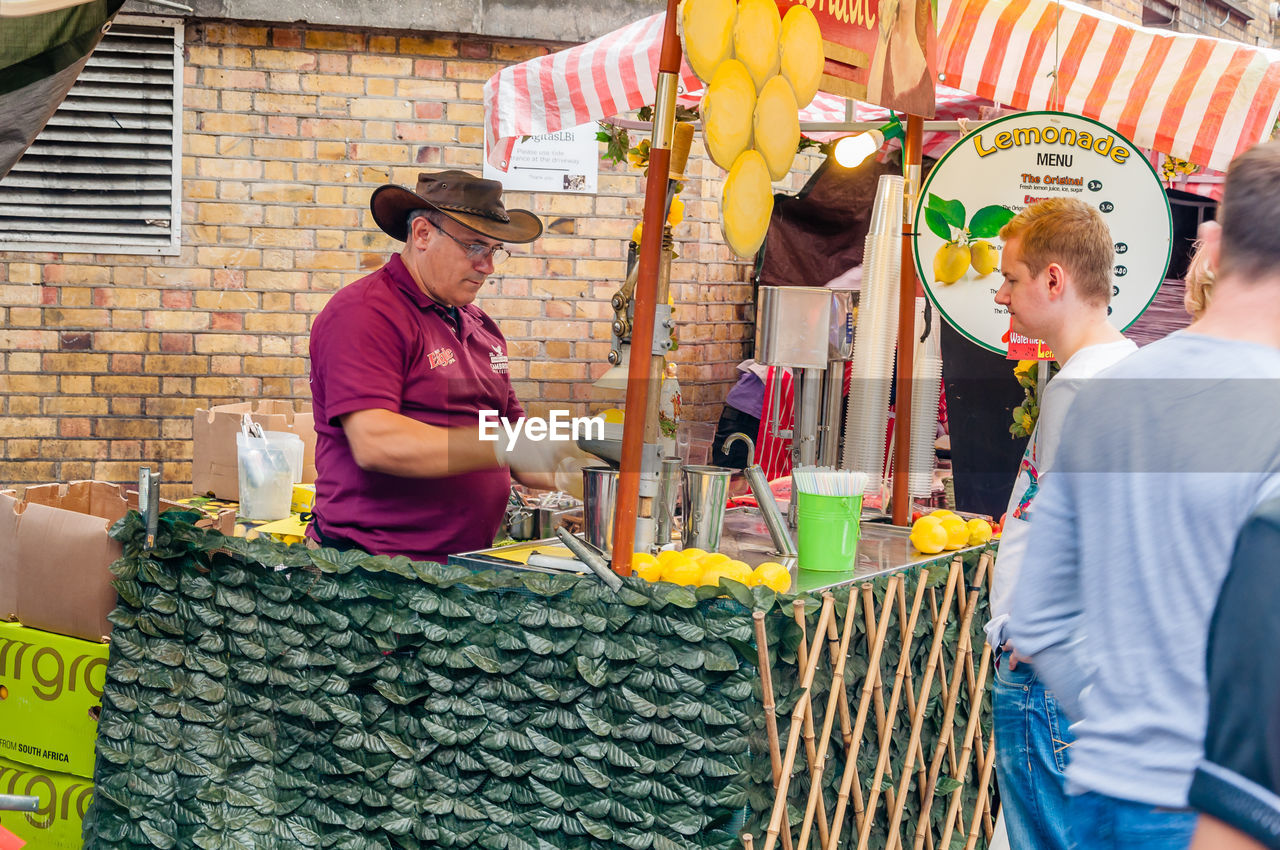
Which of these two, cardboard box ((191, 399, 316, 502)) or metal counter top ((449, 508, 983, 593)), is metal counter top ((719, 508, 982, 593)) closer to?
metal counter top ((449, 508, 983, 593))

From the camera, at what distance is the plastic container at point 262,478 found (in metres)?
4.26

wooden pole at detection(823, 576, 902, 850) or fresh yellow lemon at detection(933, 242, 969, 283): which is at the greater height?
fresh yellow lemon at detection(933, 242, 969, 283)

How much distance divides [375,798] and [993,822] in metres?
1.75

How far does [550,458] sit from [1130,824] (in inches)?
70.5

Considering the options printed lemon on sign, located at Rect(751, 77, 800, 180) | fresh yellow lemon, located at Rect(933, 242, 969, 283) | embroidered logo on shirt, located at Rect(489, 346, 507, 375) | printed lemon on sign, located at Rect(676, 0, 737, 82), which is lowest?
embroidered logo on shirt, located at Rect(489, 346, 507, 375)

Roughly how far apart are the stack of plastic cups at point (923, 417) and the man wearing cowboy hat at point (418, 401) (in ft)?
3.94

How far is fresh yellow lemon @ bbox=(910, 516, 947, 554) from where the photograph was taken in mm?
3096

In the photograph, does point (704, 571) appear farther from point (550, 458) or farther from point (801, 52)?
point (801, 52)

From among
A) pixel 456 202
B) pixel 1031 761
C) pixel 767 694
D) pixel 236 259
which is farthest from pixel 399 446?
pixel 236 259

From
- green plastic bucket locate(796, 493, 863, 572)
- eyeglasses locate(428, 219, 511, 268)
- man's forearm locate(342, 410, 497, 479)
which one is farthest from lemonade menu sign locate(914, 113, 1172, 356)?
man's forearm locate(342, 410, 497, 479)

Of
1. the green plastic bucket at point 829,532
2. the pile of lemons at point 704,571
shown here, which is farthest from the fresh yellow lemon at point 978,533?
the pile of lemons at point 704,571

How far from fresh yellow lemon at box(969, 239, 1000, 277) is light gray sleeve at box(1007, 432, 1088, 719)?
197cm

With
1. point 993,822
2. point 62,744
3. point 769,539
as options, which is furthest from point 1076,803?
point 62,744

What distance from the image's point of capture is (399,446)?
2783 mm
